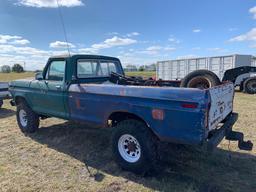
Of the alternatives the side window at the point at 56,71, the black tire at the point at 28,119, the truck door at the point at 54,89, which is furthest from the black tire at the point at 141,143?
the black tire at the point at 28,119

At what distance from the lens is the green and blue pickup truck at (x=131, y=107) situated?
330cm

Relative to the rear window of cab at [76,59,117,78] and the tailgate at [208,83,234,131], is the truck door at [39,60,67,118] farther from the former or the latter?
the tailgate at [208,83,234,131]

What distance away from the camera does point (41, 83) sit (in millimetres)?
5684

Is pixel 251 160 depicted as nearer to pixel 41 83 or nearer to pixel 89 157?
pixel 89 157

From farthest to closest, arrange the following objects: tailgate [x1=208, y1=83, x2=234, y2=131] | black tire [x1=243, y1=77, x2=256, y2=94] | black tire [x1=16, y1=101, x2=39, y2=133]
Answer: black tire [x1=243, y1=77, x2=256, y2=94]
black tire [x1=16, y1=101, x2=39, y2=133]
tailgate [x1=208, y1=83, x2=234, y2=131]

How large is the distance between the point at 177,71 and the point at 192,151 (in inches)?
629

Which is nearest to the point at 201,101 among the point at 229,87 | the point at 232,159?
the point at 229,87

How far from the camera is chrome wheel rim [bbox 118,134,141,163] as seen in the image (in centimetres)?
402

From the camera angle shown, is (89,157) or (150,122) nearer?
(150,122)

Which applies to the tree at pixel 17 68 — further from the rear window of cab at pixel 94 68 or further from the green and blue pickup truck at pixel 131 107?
the rear window of cab at pixel 94 68

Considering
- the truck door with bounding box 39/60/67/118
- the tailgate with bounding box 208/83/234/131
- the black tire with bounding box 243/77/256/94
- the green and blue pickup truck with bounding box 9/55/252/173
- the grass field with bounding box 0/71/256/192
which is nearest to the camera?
the green and blue pickup truck with bounding box 9/55/252/173

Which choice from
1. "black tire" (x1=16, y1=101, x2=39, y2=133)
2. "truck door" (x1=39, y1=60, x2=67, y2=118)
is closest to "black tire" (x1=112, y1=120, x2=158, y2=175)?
"truck door" (x1=39, y1=60, x2=67, y2=118)

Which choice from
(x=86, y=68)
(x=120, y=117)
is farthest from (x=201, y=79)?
(x=86, y=68)

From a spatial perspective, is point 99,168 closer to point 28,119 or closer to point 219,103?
point 219,103
